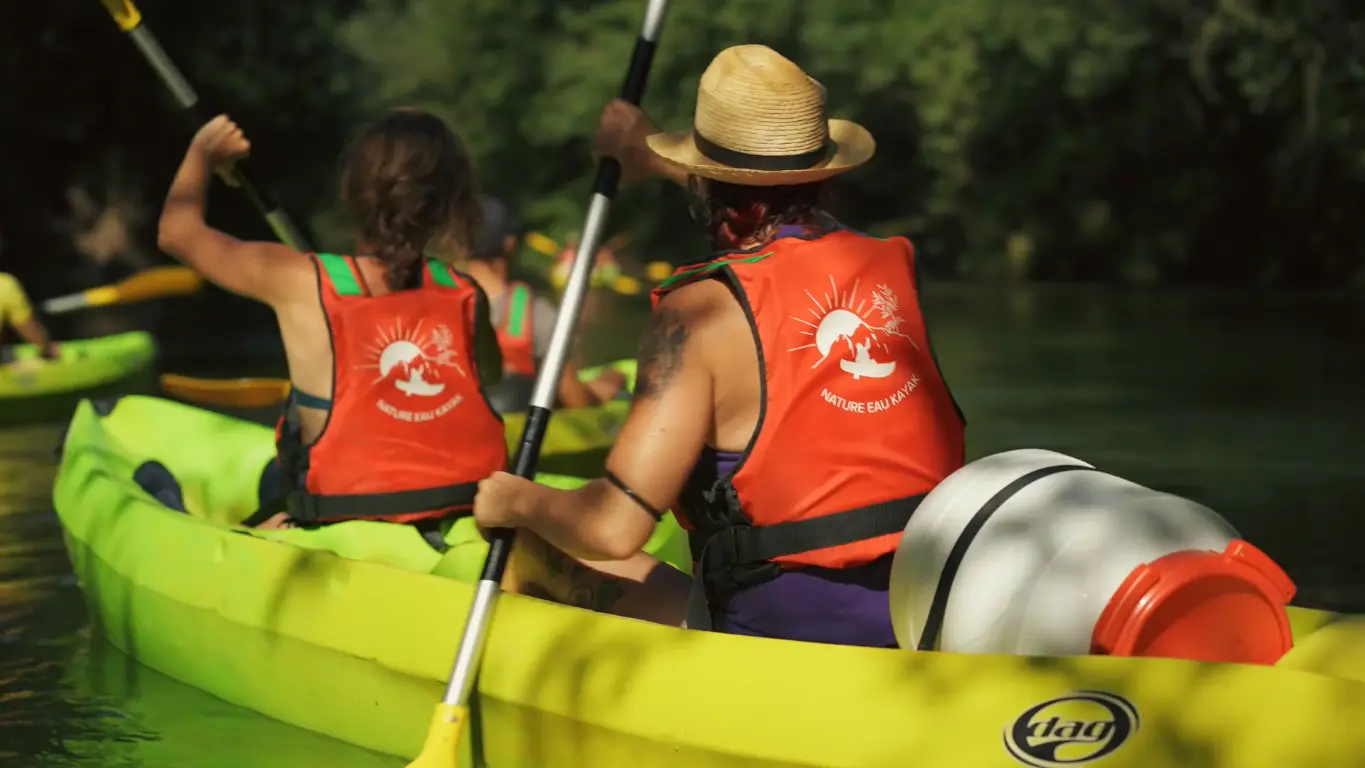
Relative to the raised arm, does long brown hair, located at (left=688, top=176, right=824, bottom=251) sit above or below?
above

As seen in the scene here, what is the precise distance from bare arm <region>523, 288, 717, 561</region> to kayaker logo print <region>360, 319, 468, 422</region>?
159 centimetres

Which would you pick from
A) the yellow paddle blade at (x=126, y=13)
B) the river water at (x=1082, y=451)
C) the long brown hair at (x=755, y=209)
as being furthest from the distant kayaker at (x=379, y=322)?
the long brown hair at (x=755, y=209)

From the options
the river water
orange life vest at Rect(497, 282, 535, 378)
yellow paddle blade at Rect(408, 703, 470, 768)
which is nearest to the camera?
yellow paddle blade at Rect(408, 703, 470, 768)

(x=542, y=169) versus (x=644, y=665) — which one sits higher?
(x=644, y=665)

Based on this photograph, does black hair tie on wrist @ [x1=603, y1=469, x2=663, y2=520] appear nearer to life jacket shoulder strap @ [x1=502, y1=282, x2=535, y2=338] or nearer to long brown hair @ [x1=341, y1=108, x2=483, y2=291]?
long brown hair @ [x1=341, y1=108, x2=483, y2=291]

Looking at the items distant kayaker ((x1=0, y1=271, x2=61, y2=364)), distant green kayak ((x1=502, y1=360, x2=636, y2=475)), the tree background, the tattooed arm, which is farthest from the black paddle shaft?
the tree background

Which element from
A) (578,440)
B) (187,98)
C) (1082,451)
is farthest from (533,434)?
(1082,451)

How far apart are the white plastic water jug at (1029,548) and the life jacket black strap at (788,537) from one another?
0.50 ft

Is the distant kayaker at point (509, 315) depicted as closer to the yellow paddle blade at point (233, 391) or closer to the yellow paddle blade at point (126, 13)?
the yellow paddle blade at point (126, 13)

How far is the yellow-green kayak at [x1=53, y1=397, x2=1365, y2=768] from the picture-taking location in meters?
3.06

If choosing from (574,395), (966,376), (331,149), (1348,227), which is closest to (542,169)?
(331,149)

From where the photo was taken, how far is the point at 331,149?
1291 inches

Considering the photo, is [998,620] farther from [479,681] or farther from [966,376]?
[966,376]

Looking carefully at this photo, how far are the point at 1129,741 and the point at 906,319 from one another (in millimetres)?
944
